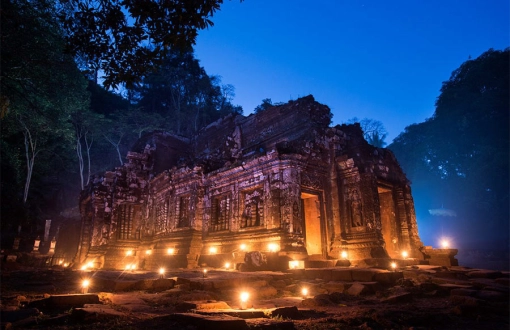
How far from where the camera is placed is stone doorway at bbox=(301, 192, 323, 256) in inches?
504

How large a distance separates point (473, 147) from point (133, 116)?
43720 millimetres

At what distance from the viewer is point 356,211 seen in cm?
1205

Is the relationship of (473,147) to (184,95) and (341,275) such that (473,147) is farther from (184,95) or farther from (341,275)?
(341,275)

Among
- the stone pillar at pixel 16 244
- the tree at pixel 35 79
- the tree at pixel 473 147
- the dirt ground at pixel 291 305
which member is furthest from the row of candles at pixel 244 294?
the tree at pixel 473 147

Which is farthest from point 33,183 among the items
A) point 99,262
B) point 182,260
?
point 182,260

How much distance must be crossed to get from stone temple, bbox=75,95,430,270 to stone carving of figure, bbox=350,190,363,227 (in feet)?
0.13

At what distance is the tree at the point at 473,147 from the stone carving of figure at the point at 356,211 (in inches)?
1319

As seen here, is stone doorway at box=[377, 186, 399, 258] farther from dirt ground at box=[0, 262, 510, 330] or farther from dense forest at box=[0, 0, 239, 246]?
dense forest at box=[0, 0, 239, 246]

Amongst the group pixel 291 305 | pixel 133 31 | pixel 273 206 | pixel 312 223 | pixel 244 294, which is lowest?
pixel 291 305

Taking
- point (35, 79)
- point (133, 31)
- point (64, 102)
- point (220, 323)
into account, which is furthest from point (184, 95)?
point (220, 323)

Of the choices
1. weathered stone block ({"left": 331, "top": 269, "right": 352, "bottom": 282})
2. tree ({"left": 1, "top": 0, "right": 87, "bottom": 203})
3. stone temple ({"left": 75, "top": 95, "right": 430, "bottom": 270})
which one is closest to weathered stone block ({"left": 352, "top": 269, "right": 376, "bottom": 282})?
weathered stone block ({"left": 331, "top": 269, "right": 352, "bottom": 282})

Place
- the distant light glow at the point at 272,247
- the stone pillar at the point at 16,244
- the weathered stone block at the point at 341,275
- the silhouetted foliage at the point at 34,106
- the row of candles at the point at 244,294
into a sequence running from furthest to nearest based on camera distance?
the stone pillar at the point at 16,244 < the silhouetted foliage at the point at 34,106 < the distant light glow at the point at 272,247 < the weathered stone block at the point at 341,275 < the row of candles at the point at 244,294

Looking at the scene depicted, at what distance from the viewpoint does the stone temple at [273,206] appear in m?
11.5

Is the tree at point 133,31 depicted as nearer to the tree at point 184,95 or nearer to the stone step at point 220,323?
the stone step at point 220,323
